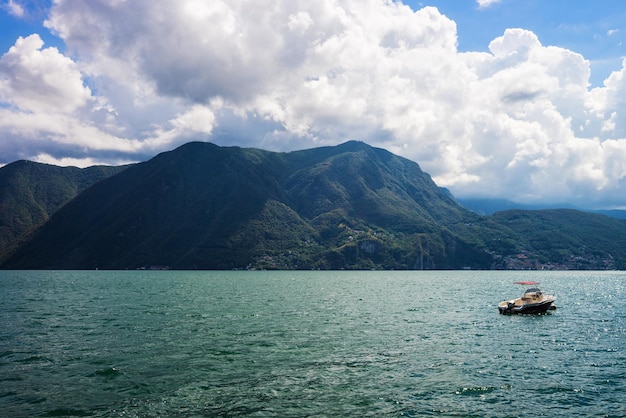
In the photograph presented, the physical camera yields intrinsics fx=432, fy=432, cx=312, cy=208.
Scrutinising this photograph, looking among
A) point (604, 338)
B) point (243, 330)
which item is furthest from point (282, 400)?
point (604, 338)

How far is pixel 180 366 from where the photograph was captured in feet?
130

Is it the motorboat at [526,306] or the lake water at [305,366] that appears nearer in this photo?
the lake water at [305,366]

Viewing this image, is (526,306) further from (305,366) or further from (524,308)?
(305,366)

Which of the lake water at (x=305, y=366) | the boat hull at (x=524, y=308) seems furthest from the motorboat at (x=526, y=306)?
the lake water at (x=305, y=366)

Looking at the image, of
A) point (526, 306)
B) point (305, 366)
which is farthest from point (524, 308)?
point (305, 366)

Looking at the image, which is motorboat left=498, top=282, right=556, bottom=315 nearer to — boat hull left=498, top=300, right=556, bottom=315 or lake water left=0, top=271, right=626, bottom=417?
boat hull left=498, top=300, right=556, bottom=315

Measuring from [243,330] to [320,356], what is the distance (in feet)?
61.5

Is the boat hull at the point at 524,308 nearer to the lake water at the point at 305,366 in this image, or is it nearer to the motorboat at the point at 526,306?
the motorboat at the point at 526,306

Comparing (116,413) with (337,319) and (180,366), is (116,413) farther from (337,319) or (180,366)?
(337,319)

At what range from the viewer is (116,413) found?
27578 millimetres

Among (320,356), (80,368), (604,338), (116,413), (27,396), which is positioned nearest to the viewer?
(116,413)

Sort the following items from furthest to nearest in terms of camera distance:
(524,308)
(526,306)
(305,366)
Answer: (524,308) < (526,306) < (305,366)

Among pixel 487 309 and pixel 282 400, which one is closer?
pixel 282 400

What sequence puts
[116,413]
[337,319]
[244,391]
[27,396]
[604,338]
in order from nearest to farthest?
[116,413] → [27,396] → [244,391] → [604,338] → [337,319]
